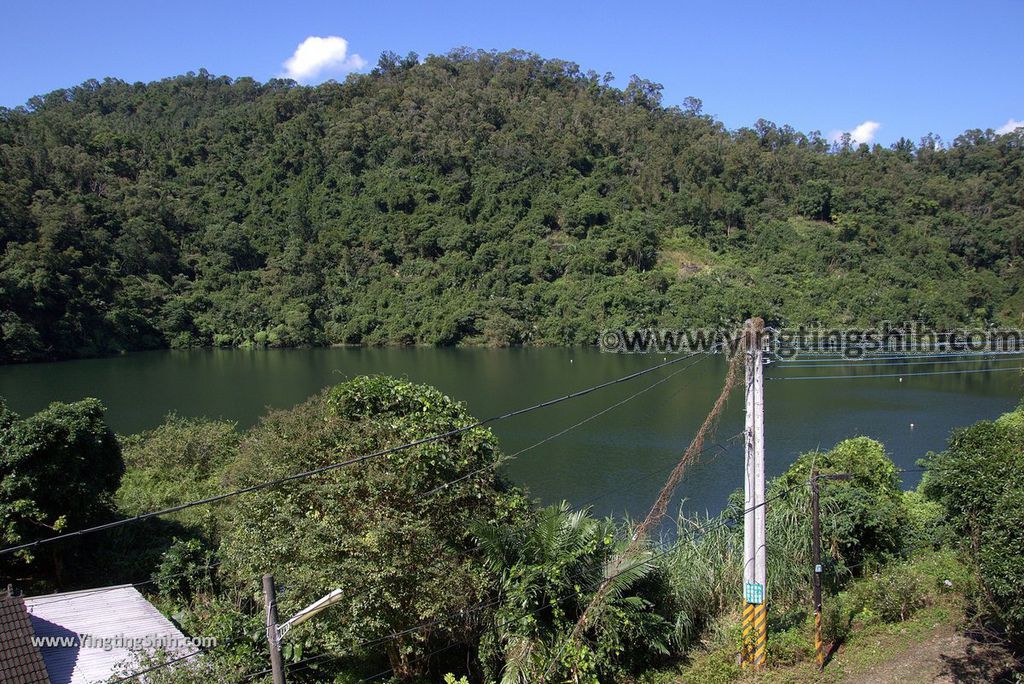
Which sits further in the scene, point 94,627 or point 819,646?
point 94,627

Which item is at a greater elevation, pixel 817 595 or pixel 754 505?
pixel 754 505

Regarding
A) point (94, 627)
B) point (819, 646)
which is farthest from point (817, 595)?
point (94, 627)

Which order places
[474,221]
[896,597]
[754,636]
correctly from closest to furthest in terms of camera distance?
1. [754,636]
2. [896,597]
3. [474,221]

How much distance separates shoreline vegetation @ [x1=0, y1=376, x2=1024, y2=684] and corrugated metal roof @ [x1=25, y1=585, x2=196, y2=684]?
51 cm

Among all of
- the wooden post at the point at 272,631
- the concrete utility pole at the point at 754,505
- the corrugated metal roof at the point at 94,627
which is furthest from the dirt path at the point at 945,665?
the corrugated metal roof at the point at 94,627

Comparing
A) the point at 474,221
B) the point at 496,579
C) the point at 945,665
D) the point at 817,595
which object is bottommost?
the point at 945,665

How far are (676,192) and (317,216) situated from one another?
127ft

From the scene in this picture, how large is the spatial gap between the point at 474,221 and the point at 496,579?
2748 inches

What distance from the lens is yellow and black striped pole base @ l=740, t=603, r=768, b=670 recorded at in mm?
8250

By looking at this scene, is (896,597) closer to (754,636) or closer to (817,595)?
(817,595)

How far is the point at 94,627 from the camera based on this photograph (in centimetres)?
912

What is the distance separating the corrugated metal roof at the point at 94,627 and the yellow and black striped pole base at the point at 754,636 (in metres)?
6.11

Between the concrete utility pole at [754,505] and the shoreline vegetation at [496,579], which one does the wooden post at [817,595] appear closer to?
the shoreline vegetation at [496,579]

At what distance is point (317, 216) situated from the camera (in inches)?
3147
